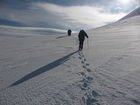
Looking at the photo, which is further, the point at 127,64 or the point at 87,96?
the point at 127,64

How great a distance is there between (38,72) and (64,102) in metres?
3.03

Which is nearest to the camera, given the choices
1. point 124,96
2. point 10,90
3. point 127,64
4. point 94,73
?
point 124,96

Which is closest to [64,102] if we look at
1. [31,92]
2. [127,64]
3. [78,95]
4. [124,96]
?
[78,95]

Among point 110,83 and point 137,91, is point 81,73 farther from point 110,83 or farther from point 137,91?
point 137,91

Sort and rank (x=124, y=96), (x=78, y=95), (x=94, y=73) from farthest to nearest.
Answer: (x=94, y=73) < (x=78, y=95) < (x=124, y=96)

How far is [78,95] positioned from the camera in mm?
4195

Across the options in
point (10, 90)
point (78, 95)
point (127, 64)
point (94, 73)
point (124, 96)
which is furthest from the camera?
point (127, 64)

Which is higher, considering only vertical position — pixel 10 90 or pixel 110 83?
pixel 110 83

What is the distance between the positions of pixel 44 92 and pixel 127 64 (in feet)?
12.3

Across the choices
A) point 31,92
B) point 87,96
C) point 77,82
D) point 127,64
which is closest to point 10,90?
point 31,92

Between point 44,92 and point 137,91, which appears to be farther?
point 44,92

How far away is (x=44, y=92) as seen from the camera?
4.53 m

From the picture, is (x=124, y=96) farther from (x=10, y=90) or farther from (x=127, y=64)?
(x=10, y=90)

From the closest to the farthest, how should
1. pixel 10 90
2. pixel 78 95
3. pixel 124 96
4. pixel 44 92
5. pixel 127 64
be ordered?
pixel 124 96
pixel 78 95
pixel 44 92
pixel 10 90
pixel 127 64
